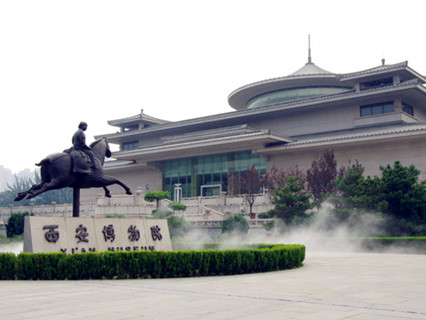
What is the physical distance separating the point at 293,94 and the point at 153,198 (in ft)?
58.2

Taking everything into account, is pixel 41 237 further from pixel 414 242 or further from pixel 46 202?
pixel 46 202

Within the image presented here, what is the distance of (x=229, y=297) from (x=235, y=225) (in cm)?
1839

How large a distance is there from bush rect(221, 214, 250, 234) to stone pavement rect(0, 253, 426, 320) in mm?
14344

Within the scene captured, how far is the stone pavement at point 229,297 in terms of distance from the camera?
6832 millimetres

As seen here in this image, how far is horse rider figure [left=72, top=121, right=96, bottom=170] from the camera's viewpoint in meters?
14.8

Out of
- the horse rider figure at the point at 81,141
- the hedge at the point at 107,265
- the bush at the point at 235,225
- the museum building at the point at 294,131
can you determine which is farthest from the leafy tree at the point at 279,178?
the hedge at the point at 107,265

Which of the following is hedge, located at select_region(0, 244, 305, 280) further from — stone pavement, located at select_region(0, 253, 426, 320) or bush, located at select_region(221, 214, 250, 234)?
bush, located at select_region(221, 214, 250, 234)

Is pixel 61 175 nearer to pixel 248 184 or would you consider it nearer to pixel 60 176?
pixel 60 176

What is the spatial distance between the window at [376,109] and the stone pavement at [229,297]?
90.5 ft

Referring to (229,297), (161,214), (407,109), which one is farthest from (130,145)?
(229,297)

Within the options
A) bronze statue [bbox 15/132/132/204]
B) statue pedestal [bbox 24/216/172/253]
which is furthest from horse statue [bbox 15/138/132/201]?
statue pedestal [bbox 24/216/172/253]

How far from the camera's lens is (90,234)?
46.4 ft

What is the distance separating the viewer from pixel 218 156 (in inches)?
1726

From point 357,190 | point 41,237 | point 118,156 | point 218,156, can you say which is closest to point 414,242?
point 357,190
